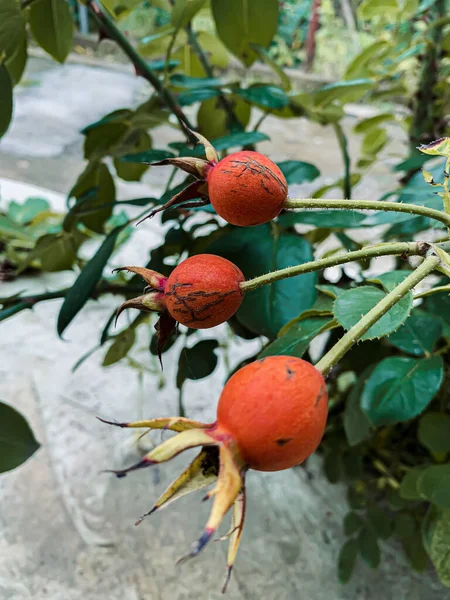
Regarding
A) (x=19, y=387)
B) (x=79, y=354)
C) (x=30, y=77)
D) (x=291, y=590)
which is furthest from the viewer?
(x=30, y=77)

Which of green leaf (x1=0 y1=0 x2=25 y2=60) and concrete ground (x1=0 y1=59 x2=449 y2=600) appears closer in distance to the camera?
green leaf (x1=0 y1=0 x2=25 y2=60)

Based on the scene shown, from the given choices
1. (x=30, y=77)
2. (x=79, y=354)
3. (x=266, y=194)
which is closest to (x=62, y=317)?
(x=266, y=194)

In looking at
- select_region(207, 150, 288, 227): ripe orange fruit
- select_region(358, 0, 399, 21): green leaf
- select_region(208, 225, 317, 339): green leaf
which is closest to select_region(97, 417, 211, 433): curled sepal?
select_region(207, 150, 288, 227): ripe orange fruit

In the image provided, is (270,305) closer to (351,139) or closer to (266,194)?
(266,194)

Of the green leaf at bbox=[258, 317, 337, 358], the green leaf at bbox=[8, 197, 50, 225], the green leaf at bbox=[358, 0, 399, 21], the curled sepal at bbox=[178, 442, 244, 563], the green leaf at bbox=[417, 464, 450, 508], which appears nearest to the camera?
the curled sepal at bbox=[178, 442, 244, 563]

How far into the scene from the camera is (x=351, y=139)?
261 cm

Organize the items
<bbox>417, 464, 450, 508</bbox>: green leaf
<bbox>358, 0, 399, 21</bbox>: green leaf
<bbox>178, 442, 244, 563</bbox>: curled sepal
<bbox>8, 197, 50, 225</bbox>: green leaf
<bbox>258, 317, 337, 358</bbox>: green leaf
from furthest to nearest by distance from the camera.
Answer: <bbox>8, 197, 50, 225</bbox>: green leaf → <bbox>358, 0, 399, 21</bbox>: green leaf → <bbox>417, 464, 450, 508</bbox>: green leaf → <bbox>258, 317, 337, 358</bbox>: green leaf → <bbox>178, 442, 244, 563</bbox>: curled sepal

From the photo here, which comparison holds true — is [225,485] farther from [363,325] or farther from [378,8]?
[378,8]

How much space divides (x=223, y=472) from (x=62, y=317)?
0.30m

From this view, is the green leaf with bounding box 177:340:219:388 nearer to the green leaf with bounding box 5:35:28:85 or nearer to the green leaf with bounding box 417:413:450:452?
the green leaf with bounding box 417:413:450:452

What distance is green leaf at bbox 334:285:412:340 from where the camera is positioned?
0.27m

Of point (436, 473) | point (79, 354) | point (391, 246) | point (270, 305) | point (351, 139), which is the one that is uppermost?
point (391, 246)

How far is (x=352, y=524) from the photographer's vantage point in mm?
596

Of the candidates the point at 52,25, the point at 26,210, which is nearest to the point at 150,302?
the point at 52,25
